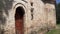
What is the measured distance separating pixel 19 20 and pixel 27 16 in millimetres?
642

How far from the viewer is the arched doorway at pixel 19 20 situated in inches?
538

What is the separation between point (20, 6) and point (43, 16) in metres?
2.89

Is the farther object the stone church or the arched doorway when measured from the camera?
the arched doorway

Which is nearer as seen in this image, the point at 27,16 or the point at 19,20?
the point at 19,20

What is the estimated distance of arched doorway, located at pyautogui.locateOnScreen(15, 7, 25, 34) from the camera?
44.8 ft

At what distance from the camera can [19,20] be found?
13867mm

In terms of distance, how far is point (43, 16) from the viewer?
15930 mm

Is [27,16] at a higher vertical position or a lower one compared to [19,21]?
higher

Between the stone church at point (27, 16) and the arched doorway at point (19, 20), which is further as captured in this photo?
the arched doorway at point (19, 20)

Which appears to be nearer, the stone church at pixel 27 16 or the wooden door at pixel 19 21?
the stone church at pixel 27 16

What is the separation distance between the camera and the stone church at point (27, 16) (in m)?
12.5

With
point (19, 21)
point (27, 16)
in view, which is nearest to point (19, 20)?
point (19, 21)

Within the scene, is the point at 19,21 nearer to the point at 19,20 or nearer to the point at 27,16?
the point at 19,20

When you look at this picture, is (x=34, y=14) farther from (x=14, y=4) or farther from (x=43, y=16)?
(x=14, y=4)
